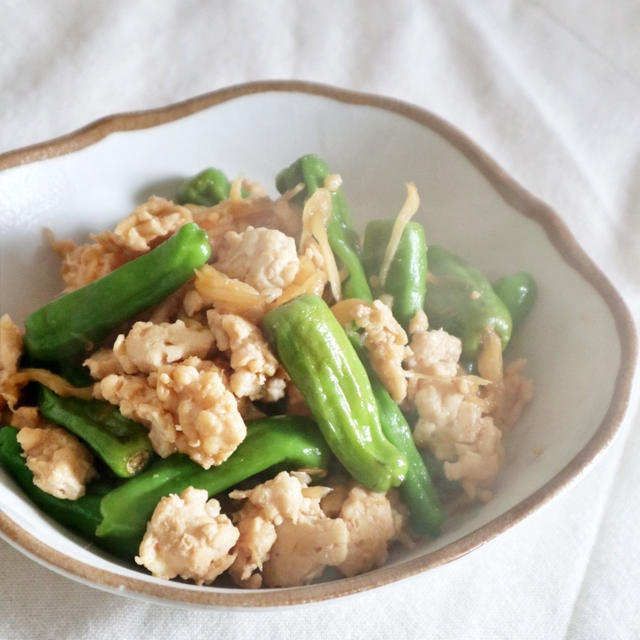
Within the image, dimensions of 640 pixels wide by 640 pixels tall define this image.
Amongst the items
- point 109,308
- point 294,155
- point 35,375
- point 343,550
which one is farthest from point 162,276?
point 294,155

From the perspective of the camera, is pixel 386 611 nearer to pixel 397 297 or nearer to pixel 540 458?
pixel 540 458

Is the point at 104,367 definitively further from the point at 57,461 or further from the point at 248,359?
the point at 248,359

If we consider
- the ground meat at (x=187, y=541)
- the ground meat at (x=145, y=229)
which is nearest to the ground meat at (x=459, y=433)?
the ground meat at (x=187, y=541)

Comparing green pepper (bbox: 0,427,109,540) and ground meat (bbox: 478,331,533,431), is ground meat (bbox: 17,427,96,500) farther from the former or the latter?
ground meat (bbox: 478,331,533,431)

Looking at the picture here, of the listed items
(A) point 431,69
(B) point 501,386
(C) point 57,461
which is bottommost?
(B) point 501,386

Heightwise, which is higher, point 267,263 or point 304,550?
point 267,263

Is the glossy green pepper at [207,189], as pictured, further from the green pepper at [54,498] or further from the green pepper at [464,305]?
the green pepper at [54,498]

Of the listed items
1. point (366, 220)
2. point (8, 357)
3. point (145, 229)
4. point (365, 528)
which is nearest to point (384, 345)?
point (365, 528)

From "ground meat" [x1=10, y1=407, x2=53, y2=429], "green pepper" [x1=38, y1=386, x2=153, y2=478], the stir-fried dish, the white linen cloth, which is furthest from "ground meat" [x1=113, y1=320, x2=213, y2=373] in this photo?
the white linen cloth

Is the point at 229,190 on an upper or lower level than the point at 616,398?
upper
